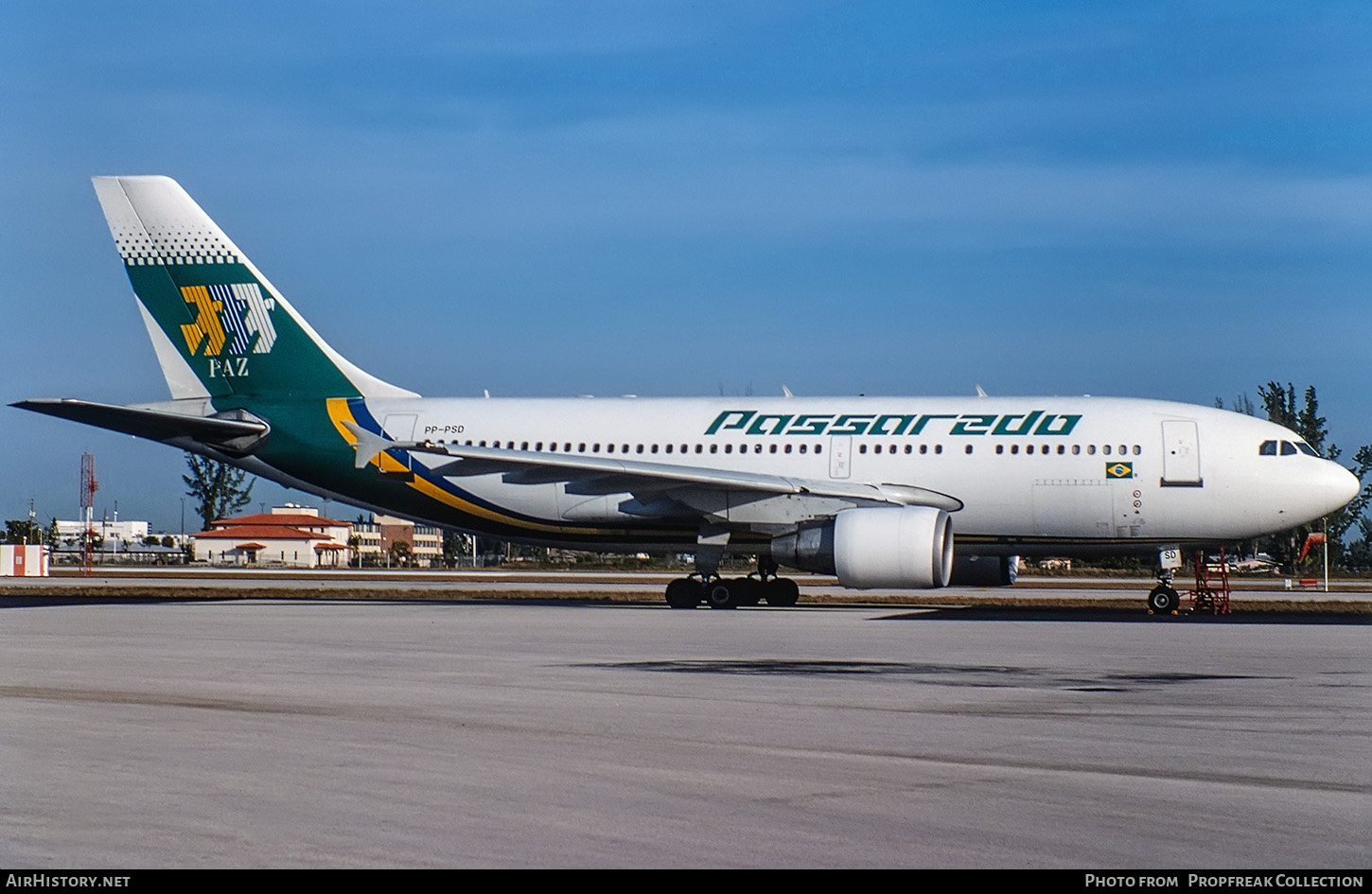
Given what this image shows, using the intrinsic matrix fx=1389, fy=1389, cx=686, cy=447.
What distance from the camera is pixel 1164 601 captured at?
922 inches

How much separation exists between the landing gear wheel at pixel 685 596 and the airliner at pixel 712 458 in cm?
3

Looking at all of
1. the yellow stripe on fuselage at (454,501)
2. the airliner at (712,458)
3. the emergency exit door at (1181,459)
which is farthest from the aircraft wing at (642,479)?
the emergency exit door at (1181,459)

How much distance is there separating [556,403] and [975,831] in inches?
883

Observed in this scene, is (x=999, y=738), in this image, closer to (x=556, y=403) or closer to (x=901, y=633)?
(x=901, y=633)

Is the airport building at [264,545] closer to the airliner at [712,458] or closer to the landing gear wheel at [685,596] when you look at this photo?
the airliner at [712,458]

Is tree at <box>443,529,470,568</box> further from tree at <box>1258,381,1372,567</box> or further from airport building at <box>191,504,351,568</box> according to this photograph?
tree at <box>1258,381,1372,567</box>

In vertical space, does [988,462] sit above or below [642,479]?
above

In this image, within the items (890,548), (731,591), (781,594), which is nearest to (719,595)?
(731,591)

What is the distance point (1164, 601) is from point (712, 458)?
331 inches

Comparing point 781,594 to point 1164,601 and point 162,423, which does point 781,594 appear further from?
point 162,423

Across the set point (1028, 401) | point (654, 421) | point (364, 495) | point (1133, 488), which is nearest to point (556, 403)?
point (654, 421)

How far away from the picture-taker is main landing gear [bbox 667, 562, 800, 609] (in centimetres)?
2516

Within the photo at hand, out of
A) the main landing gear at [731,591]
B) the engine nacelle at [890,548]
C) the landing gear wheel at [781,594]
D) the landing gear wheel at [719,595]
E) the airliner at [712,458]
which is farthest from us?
the landing gear wheel at [781,594]

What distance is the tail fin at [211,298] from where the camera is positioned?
1107 inches
